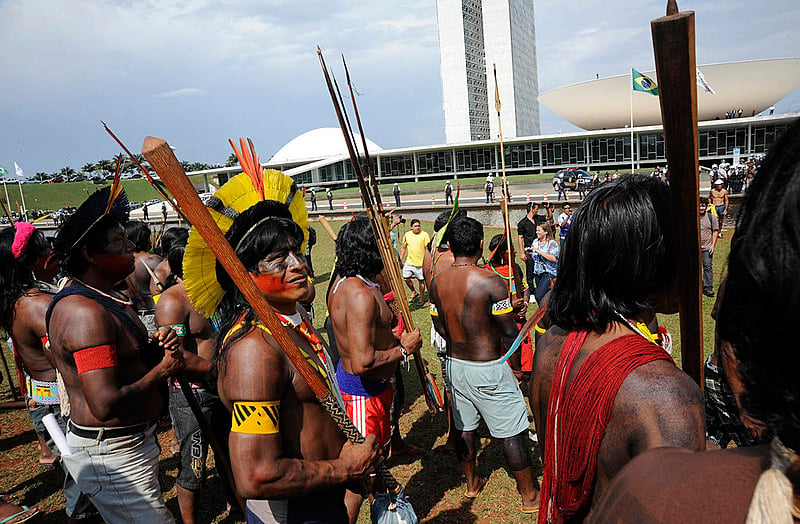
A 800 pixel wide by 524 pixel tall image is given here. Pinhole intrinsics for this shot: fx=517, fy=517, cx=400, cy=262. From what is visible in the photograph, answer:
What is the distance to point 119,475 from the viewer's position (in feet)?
9.01

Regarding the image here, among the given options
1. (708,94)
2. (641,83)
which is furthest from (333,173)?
(708,94)

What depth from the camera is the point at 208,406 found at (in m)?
3.90

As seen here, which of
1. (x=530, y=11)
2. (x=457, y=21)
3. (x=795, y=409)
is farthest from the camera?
(x=530, y=11)

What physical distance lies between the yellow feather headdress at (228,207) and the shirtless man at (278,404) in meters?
0.07

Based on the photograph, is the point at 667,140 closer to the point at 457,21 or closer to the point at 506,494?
the point at 506,494

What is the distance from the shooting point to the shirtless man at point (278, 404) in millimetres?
1857

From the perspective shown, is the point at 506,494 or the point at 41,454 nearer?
the point at 506,494

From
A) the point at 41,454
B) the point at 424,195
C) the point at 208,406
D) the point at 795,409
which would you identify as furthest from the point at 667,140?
the point at 424,195

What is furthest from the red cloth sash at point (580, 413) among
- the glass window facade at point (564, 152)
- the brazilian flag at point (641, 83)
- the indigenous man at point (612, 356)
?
the glass window facade at point (564, 152)

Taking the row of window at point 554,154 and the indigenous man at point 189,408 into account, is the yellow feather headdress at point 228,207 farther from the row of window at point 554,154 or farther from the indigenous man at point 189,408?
the row of window at point 554,154

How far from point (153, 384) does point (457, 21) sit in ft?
268

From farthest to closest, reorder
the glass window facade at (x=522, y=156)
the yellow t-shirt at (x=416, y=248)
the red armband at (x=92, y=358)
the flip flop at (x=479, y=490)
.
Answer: the glass window facade at (x=522, y=156) < the yellow t-shirt at (x=416, y=248) < the flip flop at (x=479, y=490) < the red armband at (x=92, y=358)

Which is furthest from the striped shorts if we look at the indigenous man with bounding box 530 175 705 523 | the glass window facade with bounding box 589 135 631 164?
the glass window facade with bounding box 589 135 631 164

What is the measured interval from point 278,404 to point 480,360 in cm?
232
